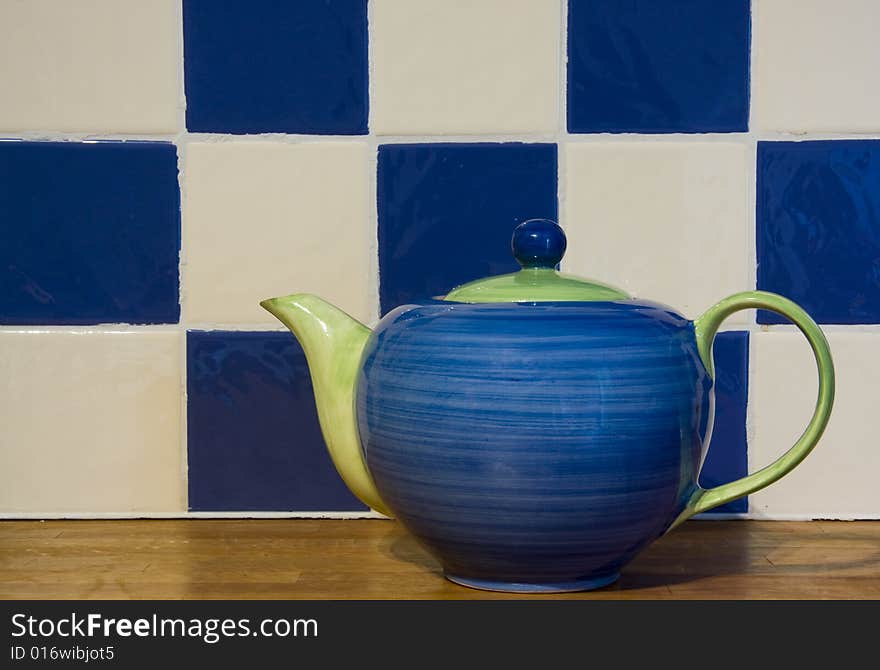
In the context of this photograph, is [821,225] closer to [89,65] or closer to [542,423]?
[542,423]

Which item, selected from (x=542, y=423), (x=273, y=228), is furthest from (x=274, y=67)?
(x=542, y=423)

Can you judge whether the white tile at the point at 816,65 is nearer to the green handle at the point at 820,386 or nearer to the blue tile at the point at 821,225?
the blue tile at the point at 821,225

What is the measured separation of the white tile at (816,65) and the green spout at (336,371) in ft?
1.17

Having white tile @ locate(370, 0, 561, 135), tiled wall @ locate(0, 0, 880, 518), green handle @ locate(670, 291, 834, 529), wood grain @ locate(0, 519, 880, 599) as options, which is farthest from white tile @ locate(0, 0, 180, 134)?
green handle @ locate(670, 291, 834, 529)

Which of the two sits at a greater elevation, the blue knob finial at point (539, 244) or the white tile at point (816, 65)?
the white tile at point (816, 65)

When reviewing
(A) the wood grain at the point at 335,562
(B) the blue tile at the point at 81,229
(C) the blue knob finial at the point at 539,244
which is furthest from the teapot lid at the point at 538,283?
(B) the blue tile at the point at 81,229

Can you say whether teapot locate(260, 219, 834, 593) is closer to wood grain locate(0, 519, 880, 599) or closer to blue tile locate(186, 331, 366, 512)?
wood grain locate(0, 519, 880, 599)

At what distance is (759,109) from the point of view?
839mm

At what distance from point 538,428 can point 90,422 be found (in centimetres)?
41

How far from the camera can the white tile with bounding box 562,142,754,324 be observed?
0.84m

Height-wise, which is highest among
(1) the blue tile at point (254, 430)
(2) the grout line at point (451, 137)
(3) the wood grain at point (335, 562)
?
(2) the grout line at point (451, 137)

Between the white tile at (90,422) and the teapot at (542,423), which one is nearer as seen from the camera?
the teapot at (542,423)

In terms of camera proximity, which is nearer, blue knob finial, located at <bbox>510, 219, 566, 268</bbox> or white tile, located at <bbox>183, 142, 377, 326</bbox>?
blue knob finial, located at <bbox>510, 219, 566, 268</bbox>

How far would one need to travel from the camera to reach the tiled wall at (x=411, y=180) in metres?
0.84
